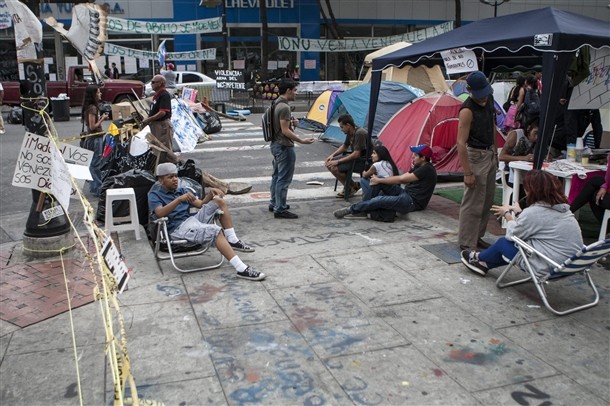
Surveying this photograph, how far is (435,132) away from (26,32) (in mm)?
7053

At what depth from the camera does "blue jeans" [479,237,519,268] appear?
515 cm

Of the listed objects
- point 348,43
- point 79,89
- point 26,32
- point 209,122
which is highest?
point 348,43

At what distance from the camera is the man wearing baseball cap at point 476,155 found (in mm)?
5898

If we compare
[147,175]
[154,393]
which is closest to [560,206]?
[154,393]

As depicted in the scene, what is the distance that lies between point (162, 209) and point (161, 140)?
3888mm

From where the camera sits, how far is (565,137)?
8.10 m

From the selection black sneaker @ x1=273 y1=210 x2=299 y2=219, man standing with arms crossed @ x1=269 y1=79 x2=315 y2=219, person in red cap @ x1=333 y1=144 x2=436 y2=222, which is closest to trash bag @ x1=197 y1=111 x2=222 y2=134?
man standing with arms crossed @ x1=269 y1=79 x2=315 y2=219

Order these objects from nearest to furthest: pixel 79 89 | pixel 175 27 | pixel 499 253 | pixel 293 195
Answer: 1. pixel 499 253
2. pixel 293 195
3. pixel 79 89
4. pixel 175 27

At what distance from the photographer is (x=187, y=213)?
586cm

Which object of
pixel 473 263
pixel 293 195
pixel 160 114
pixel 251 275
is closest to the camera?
pixel 251 275

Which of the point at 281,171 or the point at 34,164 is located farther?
the point at 281,171

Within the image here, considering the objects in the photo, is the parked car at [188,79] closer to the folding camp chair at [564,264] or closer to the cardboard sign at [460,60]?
the cardboard sign at [460,60]

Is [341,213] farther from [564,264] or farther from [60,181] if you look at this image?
[60,181]

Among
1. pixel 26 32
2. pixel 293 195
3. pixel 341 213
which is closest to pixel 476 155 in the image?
pixel 341 213
